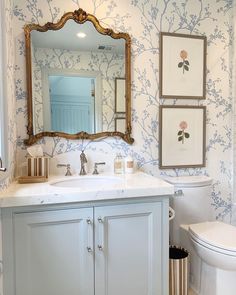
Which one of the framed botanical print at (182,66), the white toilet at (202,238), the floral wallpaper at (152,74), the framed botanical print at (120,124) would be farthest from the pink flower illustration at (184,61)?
the white toilet at (202,238)

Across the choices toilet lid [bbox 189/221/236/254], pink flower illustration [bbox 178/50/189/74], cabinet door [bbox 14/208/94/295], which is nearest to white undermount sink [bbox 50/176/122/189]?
cabinet door [bbox 14/208/94/295]

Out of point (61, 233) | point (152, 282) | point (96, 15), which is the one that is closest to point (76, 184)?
point (61, 233)

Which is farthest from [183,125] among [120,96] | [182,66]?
[120,96]

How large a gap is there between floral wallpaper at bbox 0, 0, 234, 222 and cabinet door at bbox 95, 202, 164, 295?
1.95 feet

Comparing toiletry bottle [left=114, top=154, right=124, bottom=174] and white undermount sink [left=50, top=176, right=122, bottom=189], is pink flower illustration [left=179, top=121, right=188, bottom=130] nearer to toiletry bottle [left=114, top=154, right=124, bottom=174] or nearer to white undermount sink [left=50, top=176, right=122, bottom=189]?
toiletry bottle [left=114, top=154, right=124, bottom=174]

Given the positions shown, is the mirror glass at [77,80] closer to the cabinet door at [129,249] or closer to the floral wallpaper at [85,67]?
the floral wallpaper at [85,67]

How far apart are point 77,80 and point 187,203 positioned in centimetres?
116

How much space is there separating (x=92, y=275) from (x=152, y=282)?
1.16 ft

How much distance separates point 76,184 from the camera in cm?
171

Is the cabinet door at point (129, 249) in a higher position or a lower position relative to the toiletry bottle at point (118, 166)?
lower

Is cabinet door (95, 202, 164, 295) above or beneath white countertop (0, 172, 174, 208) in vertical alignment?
beneath

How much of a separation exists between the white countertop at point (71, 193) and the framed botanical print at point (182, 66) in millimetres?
853

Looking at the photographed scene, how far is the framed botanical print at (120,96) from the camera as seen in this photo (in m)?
1.87

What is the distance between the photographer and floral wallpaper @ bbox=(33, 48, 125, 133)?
5.68ft
